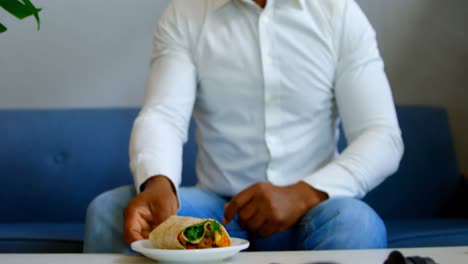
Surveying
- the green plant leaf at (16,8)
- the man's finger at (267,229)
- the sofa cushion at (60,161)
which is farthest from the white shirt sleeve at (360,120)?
the sofa cushion at (60,161)

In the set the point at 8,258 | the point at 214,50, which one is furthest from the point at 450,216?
the point at 8,258

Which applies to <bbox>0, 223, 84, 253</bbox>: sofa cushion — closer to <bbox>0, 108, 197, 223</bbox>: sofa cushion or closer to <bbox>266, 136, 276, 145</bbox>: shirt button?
<bbox>0, 108, 197, 223</bbox>: sofa cushion

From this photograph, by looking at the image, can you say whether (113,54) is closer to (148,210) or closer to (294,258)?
(148,210)

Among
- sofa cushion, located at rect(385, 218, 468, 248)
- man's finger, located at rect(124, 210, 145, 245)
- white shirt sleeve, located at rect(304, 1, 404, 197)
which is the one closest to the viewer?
man's finger, located at rect(124, 210, 145, 245)

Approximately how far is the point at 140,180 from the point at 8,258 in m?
0.33

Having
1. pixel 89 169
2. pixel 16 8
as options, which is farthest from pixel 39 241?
pixel 16 8

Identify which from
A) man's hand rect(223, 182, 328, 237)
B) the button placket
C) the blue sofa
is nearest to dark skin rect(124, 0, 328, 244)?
man's hand rect(223, 182, 328, 237)

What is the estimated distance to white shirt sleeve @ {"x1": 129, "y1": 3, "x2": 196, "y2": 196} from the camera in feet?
4.25

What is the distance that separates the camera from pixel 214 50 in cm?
148

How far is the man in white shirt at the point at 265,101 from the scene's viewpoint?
4.40 ft

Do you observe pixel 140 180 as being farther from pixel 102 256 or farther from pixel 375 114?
pixel 375 114

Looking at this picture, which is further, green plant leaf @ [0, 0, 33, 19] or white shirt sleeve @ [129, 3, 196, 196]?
white shirt sleeve @ [129, 3, 196, 196]

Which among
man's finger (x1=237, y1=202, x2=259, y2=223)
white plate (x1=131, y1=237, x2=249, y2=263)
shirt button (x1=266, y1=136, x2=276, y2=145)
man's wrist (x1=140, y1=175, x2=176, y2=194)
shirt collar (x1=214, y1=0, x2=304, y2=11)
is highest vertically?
shirt collar (x1=214, y1=0, x2=304, y2=11)

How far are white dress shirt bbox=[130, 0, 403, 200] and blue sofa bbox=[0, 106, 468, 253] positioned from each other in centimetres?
62
